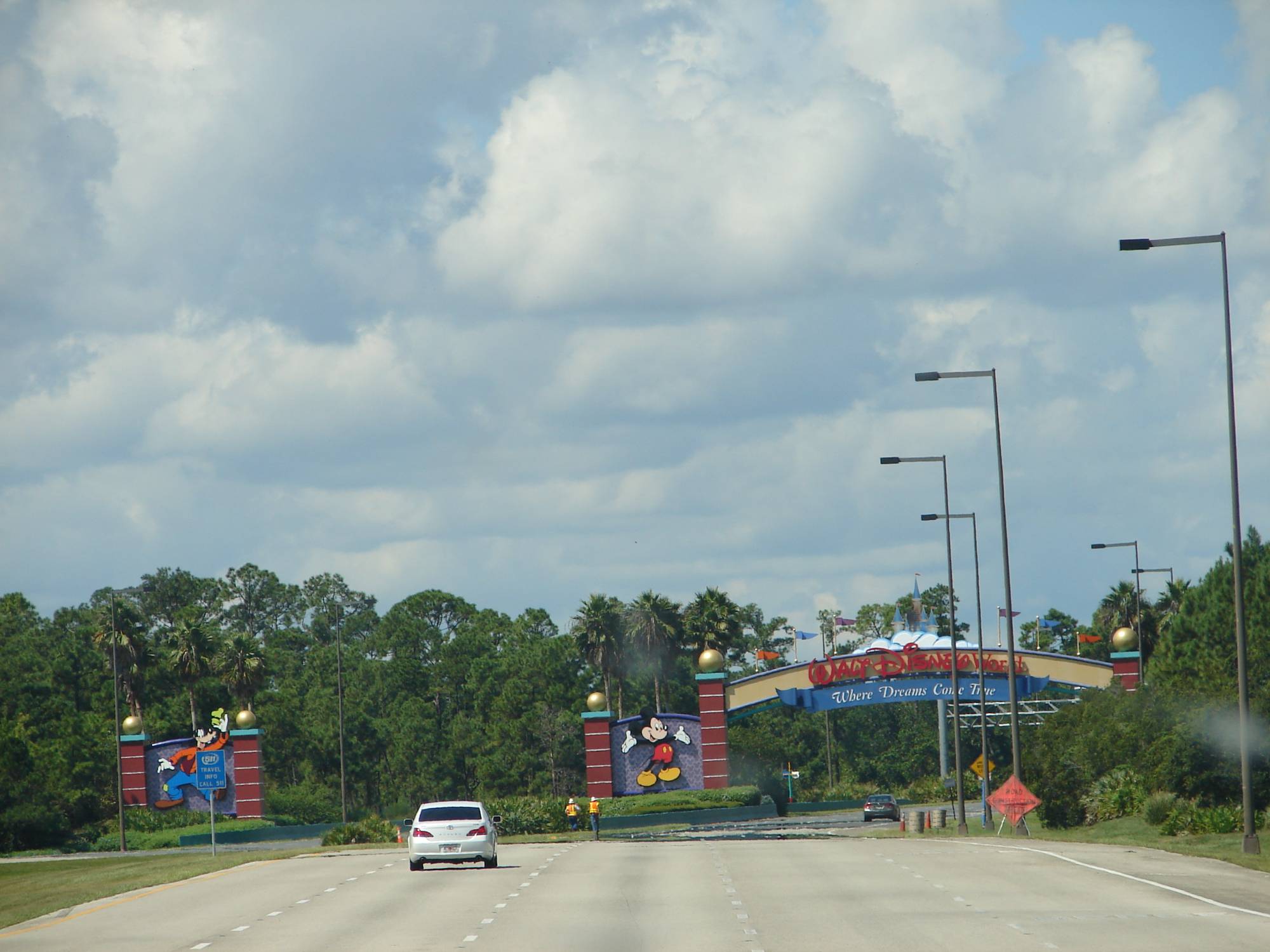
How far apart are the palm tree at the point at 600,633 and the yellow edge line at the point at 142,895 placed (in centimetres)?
5153

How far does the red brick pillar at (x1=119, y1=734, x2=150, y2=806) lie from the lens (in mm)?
80812

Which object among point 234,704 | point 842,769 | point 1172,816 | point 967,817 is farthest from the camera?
point 842,769

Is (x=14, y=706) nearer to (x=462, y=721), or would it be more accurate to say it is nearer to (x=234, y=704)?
(x=234, y=704)

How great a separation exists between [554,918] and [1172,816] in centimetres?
2328

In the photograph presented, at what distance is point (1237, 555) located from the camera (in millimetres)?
32406

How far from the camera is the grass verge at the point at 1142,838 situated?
33631 mm

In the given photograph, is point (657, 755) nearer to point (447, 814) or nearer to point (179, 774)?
point (179, 774)

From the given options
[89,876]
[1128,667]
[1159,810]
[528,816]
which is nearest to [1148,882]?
[1159,810]

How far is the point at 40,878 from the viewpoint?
4722cm

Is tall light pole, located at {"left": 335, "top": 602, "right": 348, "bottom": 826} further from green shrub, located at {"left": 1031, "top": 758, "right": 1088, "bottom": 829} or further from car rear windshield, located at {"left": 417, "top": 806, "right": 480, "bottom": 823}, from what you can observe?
car rear windshield, located at {"left": 417, "top": 806, "right": 480, "bottom": 823}

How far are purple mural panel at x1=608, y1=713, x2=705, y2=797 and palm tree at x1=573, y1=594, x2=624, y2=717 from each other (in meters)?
20.8

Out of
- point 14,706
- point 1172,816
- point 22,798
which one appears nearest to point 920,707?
point 14,706

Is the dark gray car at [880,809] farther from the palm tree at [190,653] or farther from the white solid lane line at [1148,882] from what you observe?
the palm tree at [190,653]

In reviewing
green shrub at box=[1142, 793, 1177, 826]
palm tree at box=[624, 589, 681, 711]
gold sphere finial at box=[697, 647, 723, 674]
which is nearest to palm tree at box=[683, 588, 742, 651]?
palm tree at box=[624, 589, 681, 711]
